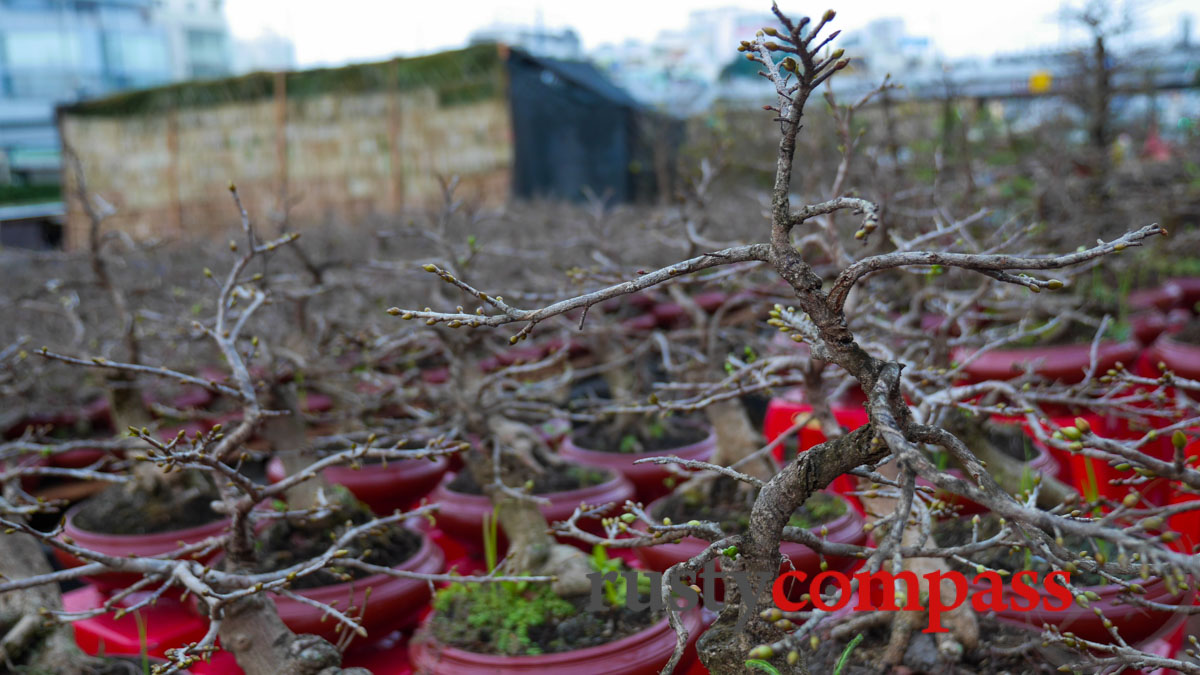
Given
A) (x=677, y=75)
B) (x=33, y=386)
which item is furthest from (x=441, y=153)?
(x=33, y=386)

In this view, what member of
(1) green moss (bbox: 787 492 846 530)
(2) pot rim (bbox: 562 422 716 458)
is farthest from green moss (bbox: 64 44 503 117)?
(1) green moss (bbox: 787 492 846 530)

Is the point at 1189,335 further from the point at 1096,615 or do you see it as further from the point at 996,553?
the point at 1096,615

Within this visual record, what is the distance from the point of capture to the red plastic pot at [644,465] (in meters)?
3.36

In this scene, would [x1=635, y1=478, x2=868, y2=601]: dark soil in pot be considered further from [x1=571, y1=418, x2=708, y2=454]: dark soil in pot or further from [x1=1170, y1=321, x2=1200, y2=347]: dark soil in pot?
[x1=1170, y1=321, x2=1200, y2=347]: dark soil in pot

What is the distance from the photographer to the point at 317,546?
8.87 feet

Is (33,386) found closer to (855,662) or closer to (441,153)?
(855,662)

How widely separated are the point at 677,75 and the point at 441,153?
16.5 feet

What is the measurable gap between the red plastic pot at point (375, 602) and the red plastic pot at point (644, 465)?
950 mm

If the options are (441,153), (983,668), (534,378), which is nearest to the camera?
(983,668)

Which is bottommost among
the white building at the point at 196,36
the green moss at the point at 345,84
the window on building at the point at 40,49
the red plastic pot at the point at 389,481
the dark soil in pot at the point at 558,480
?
the red plastic pot at the point at 389,481

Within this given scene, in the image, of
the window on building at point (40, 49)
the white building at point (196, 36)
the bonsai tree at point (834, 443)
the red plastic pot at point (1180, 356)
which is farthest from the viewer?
the white building at point (196, 36)

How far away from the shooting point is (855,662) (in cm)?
199

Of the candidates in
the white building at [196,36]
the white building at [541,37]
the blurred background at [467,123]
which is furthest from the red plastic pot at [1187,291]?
the white building at [196,36]

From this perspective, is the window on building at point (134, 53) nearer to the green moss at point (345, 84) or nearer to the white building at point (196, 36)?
the white building at point (196, 36)
